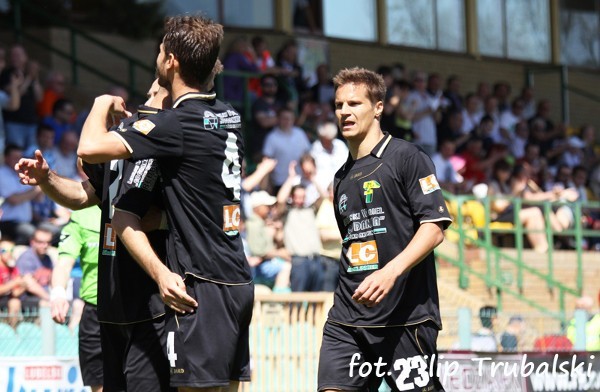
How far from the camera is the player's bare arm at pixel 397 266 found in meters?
6.18

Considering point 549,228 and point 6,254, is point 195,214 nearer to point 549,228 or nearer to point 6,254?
point 6,254

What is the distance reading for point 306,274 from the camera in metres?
14.1

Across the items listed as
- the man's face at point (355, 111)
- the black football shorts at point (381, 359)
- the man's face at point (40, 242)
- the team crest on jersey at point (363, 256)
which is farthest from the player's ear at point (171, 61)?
the man's face at point (40, 242)

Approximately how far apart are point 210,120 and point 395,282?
1425 mm

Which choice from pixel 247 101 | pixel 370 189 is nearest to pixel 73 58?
pixel 247 101

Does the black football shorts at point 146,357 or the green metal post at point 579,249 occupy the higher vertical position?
the green metal post at point 579,249

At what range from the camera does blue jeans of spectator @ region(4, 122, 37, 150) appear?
14.9m

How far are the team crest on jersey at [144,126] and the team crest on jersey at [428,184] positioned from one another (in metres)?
1.69

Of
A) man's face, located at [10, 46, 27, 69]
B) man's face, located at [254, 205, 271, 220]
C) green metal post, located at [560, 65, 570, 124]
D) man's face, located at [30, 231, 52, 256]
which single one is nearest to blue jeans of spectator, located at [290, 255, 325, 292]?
man's face, located at [254, 205, 271, 220]

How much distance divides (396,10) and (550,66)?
16.2 feet

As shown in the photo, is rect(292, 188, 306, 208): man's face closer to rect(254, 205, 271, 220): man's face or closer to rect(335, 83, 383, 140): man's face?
rect(254, 205, 271, 220): man's face

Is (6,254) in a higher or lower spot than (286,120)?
lower

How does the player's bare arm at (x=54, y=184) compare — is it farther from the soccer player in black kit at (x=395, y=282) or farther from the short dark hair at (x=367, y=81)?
the short dark hair at (x=367, y=81)

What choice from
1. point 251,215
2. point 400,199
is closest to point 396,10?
point 251,215
